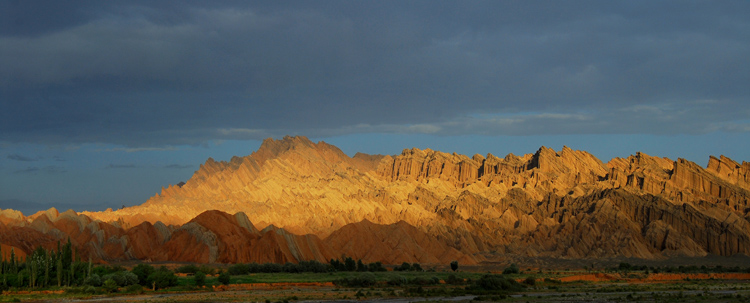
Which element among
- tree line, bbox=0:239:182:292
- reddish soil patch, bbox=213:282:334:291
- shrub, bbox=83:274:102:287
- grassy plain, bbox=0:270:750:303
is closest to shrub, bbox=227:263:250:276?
grassy plain, bbox=0:270:750:303

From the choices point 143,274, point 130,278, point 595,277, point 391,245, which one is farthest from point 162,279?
point 391,245

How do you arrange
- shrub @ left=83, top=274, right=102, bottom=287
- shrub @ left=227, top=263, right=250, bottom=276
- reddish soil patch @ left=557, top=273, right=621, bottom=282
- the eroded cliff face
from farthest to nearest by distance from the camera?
1. the eroded cliff face
2. shrub @ left=227, top=263, right=250, bottom=276
3. reddish soil patch @ left=557, top=273, right=621, bottom=282
4. shrub @ left=83, top=274, right=102, bottom=287

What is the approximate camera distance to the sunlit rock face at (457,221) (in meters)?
130

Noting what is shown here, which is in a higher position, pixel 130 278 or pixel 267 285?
pixel 130 278

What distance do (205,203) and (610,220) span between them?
95854 millimetres

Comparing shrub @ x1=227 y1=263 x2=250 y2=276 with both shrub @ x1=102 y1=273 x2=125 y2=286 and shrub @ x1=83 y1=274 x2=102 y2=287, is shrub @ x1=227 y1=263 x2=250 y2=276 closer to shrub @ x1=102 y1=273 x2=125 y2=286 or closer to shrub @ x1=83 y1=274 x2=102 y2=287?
shrub @ x1=102 y1=273 x2=125 y2=286

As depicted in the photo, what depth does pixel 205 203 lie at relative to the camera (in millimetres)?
188000

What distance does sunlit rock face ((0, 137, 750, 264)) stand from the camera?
428 feet

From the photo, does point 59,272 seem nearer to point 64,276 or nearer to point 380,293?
point 64,276

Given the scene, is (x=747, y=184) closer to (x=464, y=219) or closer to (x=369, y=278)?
(x=464, y=219)

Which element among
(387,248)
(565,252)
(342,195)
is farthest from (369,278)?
(342,195)

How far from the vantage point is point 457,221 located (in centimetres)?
16938

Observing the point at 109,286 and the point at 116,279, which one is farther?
the point at 116,279

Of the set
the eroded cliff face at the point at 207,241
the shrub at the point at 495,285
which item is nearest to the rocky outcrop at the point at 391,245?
the eroded cliff face at the point at 207,241
